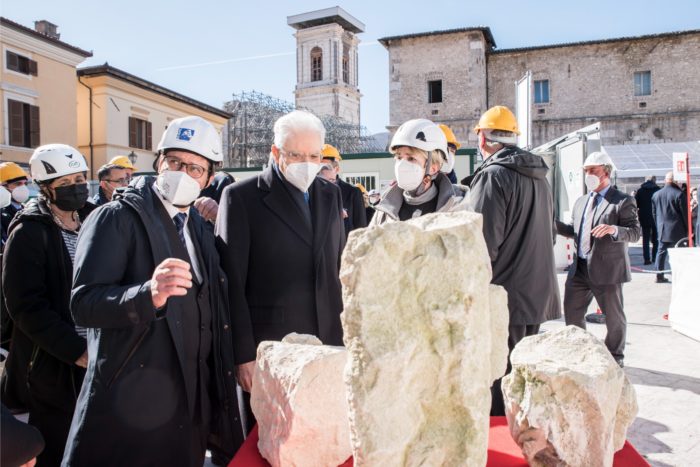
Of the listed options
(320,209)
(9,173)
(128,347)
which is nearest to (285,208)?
(320,209)

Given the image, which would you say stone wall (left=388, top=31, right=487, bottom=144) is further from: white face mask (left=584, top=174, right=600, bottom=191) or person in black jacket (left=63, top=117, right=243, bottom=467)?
person in black jacket (left=63, top=117, right=243, bottom=467)

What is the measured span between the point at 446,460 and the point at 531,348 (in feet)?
2.30

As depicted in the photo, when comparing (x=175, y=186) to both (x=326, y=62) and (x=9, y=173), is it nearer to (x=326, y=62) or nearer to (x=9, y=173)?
(x=9, y=173)

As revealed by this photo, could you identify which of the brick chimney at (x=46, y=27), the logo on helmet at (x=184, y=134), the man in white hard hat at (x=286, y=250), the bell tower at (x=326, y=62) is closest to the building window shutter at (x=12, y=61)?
the brick chimney at (x=46, y=27)

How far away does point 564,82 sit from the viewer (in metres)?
26.2

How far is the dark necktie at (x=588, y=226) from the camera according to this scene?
15.1 ft

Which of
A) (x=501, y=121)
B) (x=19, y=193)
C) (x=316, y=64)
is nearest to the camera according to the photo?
(x=501, y=121)

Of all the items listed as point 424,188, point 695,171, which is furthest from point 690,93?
point 424,188

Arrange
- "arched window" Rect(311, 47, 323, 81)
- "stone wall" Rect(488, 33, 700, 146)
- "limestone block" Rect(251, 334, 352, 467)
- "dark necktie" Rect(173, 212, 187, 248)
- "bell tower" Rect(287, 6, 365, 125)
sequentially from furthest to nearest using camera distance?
1. "arched window" Rect(311, 47, 323, 81)
2. "bell tower" Rect(287, 6, 365, 125)
3. "stone wall" Rect(488, 33, 700, 146)
4. "dark necktie" Rect(173, 212, 187, 248)
5. "limestone block" Rect(251, 334, 352, 467)

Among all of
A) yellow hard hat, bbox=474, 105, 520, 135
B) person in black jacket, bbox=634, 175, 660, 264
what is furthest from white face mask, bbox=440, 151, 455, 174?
person in black jacket, bbox=634, 175, 660, 264

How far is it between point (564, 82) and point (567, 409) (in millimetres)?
27310

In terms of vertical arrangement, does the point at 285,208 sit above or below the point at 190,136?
below

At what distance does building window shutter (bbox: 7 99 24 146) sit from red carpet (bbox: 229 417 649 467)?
70.4 ft

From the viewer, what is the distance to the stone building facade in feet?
82.0
